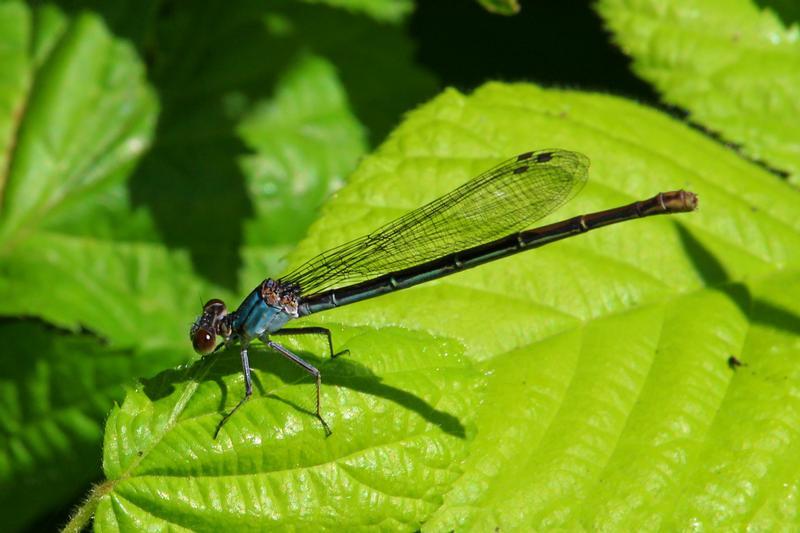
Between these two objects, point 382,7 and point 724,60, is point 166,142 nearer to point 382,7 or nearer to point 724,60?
point 382,7

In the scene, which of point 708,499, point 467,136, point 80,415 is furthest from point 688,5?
point 80,415

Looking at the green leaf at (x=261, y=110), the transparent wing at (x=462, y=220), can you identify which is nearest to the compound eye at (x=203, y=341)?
the transparent wing at (x=462, y=220)

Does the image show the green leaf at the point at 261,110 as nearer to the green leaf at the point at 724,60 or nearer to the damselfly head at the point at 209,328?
the damselfly head at the point at 209,328

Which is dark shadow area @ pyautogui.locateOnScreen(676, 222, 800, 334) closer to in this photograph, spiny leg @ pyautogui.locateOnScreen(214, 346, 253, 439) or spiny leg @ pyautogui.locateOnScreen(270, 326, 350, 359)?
spiny leg @ pyautogui.locateOnScreen(270, 326, 350, 359)

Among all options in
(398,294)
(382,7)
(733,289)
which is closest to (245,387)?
(398,294)

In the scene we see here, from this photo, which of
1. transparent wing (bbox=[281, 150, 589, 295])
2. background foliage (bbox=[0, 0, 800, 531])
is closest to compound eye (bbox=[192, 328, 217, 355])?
background foliage (bbox=[0, 0, 800, 531])

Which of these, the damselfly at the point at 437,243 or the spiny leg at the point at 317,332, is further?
the damselfly at the point at 437,243

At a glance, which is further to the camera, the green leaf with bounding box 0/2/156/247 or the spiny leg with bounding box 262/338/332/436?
the green leaf with bounding box 0/2/156/247

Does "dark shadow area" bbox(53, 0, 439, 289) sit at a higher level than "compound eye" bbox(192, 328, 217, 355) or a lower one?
higher
